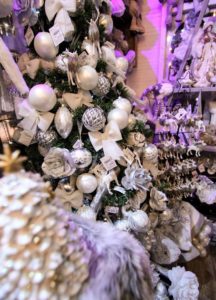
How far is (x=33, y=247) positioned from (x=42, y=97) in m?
0.55

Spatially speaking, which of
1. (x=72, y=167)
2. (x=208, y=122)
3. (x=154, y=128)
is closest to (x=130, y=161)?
(x=72, y=167)

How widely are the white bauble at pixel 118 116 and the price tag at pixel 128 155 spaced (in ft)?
0.33

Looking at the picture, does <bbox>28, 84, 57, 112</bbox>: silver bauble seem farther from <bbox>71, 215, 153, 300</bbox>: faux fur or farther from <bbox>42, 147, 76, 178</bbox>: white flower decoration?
<bbox>71, 215, 153, 300</bbox>: faux fur

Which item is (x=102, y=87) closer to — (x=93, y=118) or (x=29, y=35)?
(x=93, y=118)

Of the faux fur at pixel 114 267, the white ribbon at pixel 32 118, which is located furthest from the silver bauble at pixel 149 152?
the faux fur at pixel 114 267

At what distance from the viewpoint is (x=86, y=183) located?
898 millimetres

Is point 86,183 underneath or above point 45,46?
underneath

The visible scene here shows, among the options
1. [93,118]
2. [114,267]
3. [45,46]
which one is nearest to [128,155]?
[93,118]

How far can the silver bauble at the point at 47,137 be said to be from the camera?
890 millimetres

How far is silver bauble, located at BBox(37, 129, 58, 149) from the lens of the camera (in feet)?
2.92

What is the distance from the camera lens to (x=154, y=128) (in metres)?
1.30

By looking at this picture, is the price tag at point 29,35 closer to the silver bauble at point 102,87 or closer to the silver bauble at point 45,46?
the silver bauble at point 45,46

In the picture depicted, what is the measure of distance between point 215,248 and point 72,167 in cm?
118

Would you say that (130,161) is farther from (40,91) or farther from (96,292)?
(96,292)
